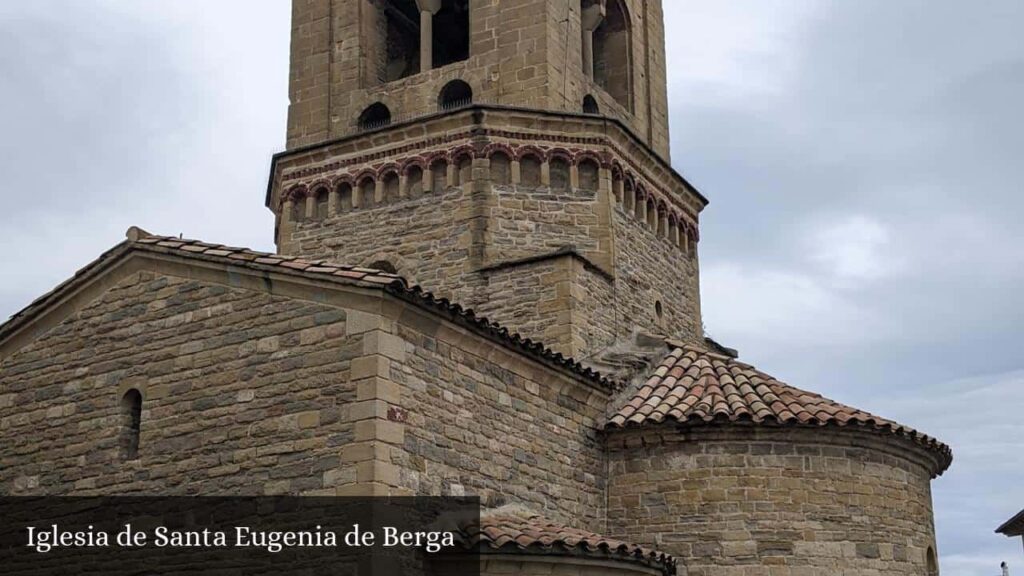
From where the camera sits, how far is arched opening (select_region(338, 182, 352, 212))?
57.1 feet

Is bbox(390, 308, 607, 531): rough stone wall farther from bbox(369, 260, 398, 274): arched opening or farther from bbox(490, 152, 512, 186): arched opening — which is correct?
bbox(369, 260, 398, 274): arched opening

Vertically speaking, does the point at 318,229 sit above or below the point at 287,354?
above

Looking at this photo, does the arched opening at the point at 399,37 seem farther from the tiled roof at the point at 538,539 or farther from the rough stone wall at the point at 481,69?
the tiled roof at the point at 538,539

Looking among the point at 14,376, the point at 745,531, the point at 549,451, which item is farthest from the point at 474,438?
the point at 14,376

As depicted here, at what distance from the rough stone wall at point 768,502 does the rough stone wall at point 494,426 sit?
2.17 ft

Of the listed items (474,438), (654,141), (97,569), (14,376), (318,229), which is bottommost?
(97,569)

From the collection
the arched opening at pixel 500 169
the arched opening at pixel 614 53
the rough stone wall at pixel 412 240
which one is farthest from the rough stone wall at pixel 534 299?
the arched opening at pixel 614 53

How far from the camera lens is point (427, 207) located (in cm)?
1672

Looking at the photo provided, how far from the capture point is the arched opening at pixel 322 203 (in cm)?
1753

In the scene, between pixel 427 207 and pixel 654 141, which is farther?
pixel 654 141

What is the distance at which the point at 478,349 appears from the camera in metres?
12.4

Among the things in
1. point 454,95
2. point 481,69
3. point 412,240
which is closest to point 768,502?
point 412,240

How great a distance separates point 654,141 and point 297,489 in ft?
33.5

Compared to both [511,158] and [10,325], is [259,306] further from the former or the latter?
[511,158]
